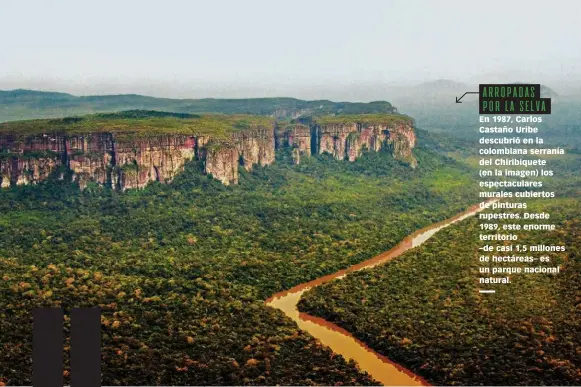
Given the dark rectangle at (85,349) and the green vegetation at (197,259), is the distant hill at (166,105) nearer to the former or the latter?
the green vegetation at (197,259)

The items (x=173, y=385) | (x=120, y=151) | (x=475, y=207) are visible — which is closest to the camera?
(x=173, y=385)

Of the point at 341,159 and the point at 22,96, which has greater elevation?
the point at 22,96

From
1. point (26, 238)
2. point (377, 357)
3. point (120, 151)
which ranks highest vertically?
point (120, 151)

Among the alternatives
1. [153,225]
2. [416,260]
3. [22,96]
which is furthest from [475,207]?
[22,96]

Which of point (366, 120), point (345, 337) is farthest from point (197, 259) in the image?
point (366, 120)

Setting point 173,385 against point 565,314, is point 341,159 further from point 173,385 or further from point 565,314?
point 173,385

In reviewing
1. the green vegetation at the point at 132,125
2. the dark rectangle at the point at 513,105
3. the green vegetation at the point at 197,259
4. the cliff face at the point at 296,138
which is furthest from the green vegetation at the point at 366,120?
the dark rectangle at the point at 513,105

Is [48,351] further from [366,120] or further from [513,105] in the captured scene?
[366,120]
